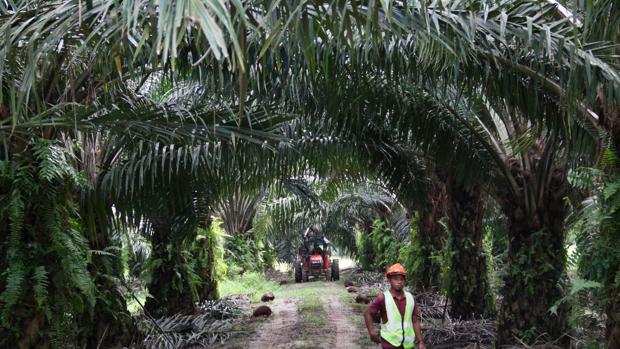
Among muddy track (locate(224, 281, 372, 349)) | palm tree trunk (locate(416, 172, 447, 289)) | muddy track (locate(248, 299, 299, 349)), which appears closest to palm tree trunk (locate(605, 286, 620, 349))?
muddy track (locate(224, 281, 372, 349))

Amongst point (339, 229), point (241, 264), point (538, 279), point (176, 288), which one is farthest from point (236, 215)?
point (538, 279)

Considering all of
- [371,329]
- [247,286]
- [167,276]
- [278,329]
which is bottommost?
[278,329]

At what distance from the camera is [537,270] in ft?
25.3

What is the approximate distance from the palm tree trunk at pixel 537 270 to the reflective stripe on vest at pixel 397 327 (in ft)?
8.56

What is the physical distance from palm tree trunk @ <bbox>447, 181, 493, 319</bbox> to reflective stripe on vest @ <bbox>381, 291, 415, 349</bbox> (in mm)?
4941

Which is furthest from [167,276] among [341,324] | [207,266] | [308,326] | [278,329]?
[341,324]

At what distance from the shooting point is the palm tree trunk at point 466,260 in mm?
10312

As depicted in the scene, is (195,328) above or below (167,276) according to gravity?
below

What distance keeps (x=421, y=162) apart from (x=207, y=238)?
16.7 feet

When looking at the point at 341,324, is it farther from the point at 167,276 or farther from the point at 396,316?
the point at 396,316

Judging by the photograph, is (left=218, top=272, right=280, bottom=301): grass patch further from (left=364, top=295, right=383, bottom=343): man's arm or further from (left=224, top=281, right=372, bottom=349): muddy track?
(left=364, top=295, right=383, bottom=343): man's arm

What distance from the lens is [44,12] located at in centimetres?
379

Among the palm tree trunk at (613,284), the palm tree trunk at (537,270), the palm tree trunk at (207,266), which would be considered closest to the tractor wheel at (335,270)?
the palm tree trunk at (207,266)

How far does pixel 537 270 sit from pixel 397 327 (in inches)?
112
